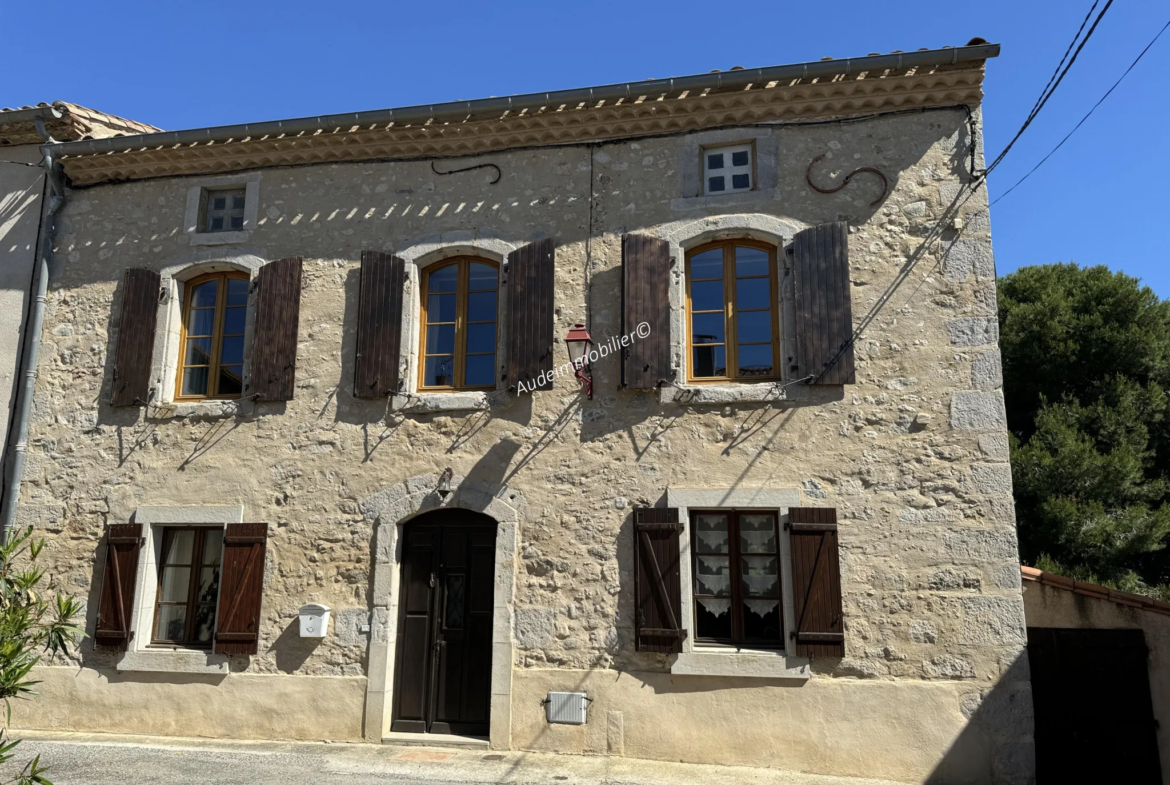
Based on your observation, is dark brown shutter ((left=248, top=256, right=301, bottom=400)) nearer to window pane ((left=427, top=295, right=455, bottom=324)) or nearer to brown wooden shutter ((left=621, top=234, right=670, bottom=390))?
window pane ((left=427, top=295, right=455, bottom=324))

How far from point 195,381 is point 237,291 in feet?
3.06

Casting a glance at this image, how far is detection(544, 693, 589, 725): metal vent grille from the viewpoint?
6168mm

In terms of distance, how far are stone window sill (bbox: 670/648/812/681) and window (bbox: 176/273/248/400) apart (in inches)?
183

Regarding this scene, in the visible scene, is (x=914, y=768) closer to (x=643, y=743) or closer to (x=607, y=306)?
→ (x=643, y=743)

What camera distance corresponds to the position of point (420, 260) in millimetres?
7246

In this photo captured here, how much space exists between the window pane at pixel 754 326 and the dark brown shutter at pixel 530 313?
A: 1.60m

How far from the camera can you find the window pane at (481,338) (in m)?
7.11

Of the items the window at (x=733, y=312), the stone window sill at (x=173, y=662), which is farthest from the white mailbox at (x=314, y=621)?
the window at (x=733, y=312)

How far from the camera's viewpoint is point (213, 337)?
760cm

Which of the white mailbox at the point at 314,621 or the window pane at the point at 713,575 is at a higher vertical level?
the window pane at the point at 713,575

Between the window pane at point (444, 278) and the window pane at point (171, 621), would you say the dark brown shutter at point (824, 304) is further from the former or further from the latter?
the window pane at point (171, 621)

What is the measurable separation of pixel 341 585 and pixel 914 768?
15.0 ft

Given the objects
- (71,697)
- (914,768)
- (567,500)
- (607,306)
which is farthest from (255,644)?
(914,768)

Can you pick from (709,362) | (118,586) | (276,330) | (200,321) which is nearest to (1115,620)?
(709,362)
